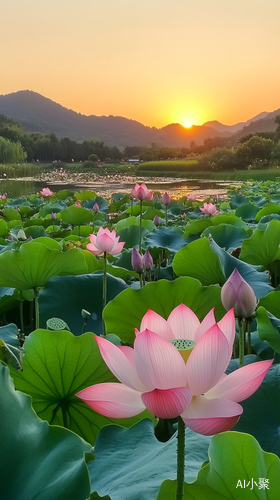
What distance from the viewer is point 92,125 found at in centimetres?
14962

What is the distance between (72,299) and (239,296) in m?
0.66

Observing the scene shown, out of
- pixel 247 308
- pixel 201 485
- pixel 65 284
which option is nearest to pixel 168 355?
pixel 201 485

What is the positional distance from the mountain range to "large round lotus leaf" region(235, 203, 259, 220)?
429ft

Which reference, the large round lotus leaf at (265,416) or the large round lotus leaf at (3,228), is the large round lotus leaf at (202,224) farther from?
the large round lotus leaf at (265,416)

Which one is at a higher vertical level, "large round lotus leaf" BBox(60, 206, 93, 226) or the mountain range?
the mountain range

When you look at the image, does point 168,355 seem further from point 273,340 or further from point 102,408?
point 273,340

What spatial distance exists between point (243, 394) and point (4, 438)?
254mm

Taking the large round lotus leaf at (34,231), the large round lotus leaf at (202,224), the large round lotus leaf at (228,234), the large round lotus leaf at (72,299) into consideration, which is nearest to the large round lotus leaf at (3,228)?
the large round lotus leaf at (34,231)

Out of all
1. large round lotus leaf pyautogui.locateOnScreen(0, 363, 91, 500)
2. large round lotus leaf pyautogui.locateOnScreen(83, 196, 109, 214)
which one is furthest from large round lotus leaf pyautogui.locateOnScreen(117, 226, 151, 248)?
large round lotus leaf pyautogui.locateOnScreen(83, 196, 109, 214)

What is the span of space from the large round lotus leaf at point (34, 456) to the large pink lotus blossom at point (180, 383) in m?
0.08

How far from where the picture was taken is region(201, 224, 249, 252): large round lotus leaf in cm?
194

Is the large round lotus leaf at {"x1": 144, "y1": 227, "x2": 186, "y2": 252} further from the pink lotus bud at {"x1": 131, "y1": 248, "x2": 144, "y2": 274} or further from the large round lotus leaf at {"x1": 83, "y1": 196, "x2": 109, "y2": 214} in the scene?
the large round lotus leaf at {"x1": 83, "y1": 196, "x2": 109, "y2": 214}

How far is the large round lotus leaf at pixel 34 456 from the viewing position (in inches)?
16.3

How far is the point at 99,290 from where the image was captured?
130cm
